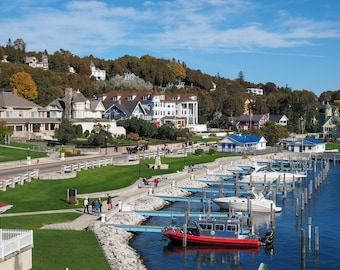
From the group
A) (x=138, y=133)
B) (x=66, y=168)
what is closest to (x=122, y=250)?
(x=66, y=168)

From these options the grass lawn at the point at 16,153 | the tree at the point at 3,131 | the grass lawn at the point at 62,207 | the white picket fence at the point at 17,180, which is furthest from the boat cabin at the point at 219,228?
the tree at the point at 3,131

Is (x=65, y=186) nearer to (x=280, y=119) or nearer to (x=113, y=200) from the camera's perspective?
Result: (x=113, y=200)

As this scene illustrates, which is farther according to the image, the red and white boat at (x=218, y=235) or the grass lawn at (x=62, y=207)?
the red and white boat at (x=218, y=235)

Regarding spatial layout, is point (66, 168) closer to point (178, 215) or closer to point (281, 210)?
point (178, 215)

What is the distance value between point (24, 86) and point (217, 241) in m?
109

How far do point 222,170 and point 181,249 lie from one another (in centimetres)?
4767

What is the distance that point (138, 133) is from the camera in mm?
115938

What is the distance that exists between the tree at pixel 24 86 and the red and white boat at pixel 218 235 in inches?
4146

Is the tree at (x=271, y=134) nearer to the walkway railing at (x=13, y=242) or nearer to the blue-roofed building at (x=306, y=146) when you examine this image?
the blue-roofed building at (x=306, y=146)

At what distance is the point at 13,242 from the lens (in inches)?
869

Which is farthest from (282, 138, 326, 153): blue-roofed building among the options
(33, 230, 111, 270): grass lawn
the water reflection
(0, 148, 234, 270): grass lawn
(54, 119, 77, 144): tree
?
(33, 230, 111, 270): grass lawn

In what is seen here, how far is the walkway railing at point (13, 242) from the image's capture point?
21.4 metres

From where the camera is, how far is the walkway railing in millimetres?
21375

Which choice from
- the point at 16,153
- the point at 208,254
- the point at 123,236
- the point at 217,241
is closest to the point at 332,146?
the point at 16,153
